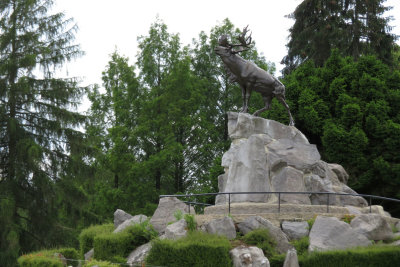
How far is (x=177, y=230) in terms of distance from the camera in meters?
13.3

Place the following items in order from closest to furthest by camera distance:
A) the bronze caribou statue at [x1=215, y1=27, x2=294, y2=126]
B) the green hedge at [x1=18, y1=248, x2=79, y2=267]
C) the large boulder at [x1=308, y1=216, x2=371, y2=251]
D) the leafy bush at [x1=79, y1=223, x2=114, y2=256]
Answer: the large boulder at [x1=308, y1=216, x2=371, y2=251] < the green hedge at [x1=18, y1=248, x2=79, y2=267] < the leafy bush at [x1=79, y1=223, x2=114, y2=256] < the bronze caribou statue at [x1=215, y1=27, x2=294, y2=126]

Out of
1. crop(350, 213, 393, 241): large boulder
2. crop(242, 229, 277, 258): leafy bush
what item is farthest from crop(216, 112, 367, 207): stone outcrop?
crop(242, 229, 277, 258): leafy bush

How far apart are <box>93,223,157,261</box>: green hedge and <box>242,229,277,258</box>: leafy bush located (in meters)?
2.90

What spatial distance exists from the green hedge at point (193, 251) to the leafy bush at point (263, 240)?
0.70 metres

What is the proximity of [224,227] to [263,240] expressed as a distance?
1074mm

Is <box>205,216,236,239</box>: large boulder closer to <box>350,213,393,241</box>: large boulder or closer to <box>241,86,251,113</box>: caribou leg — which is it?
<box>350,213,393,241</box>: large boulder

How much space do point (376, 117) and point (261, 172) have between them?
9.16m

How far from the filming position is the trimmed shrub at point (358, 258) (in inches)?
445

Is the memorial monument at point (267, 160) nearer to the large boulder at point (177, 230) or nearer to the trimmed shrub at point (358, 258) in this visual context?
the large boulder at point (177, 230)

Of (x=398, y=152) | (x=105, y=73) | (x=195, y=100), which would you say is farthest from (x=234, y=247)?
(x=105, y=73)

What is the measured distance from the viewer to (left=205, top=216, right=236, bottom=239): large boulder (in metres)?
13.1

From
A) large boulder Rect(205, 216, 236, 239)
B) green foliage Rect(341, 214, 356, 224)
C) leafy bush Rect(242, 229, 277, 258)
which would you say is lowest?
leafy bush Rect(242, 229, 277, 258)

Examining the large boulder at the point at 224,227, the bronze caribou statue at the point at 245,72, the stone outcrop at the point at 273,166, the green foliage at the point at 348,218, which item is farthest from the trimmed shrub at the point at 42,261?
the bronze caribou statue at the point at 245,72

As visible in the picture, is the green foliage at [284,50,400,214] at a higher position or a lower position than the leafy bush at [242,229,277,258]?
higher
